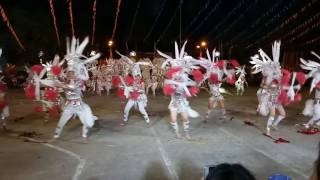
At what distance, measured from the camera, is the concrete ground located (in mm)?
8125

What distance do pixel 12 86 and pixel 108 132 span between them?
2462cm

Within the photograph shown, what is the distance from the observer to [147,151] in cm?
985

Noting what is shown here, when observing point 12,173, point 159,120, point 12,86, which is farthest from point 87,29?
point 12,173

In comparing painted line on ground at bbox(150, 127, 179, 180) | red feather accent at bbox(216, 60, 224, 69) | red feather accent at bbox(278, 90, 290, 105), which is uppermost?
red feather accent at bbox(216, 60, 224, 69)

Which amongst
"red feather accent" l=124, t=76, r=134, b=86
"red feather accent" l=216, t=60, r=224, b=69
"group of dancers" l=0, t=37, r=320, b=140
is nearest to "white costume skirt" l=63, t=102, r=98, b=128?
"group of dancers" l=0, t=37, r=320, b=140

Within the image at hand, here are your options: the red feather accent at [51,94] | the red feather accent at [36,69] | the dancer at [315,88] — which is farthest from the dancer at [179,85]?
the red feather accent at [51,94]

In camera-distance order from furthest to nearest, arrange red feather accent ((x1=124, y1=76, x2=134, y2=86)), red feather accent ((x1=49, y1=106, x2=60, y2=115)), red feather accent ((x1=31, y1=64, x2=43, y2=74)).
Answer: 1. red feather accent ((x1=49, y1=106, x2=60, y2=115))
2. red feather accent ((x1=124, y1=76, x2=134, y2=86))
3. red feather accent ((x1=31, y1=64, x2=43, y2=74))

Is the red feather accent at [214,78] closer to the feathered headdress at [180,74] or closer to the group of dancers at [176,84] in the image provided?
the group of dancers at [176,84]

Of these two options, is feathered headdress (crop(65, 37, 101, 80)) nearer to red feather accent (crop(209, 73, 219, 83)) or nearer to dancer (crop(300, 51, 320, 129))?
red feather accent (crop(209, 73, 219, 83))

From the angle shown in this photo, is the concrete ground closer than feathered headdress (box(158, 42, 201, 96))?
Yes

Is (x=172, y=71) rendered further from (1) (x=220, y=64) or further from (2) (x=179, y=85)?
(1) (x=220, y=64)

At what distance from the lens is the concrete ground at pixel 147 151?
26.7 feet

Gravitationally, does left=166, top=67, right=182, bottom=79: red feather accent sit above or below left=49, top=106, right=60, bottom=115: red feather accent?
above

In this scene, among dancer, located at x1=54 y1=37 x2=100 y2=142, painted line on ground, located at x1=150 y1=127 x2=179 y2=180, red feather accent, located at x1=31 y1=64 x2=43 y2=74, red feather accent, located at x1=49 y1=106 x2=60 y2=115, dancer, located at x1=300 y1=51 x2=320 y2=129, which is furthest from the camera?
red feather accent, located at x1=49 y1=106 x2=60 y2=115
